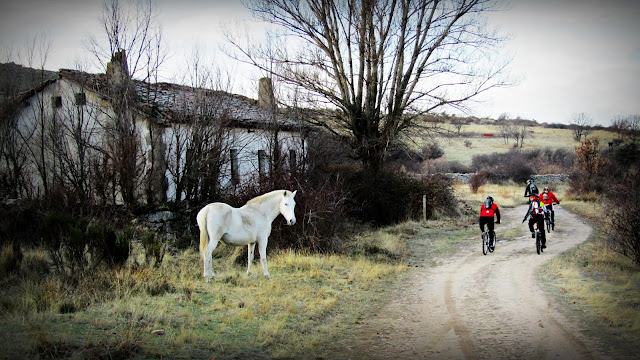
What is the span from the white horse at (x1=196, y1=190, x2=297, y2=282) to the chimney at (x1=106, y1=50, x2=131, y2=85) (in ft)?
24.7

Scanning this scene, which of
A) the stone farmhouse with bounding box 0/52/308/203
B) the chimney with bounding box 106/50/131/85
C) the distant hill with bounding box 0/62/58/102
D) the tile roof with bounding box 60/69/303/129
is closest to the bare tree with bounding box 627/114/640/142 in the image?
the tile roof with bounding box 60/69/303/129

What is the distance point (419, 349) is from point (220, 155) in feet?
37.7

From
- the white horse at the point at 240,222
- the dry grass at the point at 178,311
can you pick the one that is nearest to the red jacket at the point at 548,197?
the dry grass at the point at 178,311

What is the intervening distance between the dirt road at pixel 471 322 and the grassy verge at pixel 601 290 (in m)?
0.33

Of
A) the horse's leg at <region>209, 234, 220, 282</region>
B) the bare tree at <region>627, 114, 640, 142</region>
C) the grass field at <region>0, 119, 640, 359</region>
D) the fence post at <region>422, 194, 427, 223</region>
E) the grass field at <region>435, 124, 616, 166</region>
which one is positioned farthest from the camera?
the grass field at <region>435, 124, 616, 166</region>

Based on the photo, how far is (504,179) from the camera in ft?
155

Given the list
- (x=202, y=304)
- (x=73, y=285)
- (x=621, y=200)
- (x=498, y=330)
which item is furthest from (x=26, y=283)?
(x=621, y=200)

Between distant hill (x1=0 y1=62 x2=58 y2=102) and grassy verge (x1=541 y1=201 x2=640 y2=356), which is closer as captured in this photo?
grassy verge (x1=541 y1=201 x2=640 y2=356)

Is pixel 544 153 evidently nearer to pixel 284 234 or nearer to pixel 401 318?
pixel 284 234

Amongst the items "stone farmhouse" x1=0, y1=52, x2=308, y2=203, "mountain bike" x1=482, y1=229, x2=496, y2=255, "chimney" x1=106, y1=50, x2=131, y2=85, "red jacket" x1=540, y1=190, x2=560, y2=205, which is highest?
"chimney" x1=106, y1=50, x2=131, y2=85

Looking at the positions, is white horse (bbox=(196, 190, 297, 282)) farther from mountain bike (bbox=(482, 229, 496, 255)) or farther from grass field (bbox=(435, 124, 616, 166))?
grass field (bbox=(435, 124, 616, 166))

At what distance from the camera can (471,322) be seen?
25.2ft

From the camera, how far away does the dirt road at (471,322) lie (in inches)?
246

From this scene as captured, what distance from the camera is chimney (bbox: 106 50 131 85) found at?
15023 mm
